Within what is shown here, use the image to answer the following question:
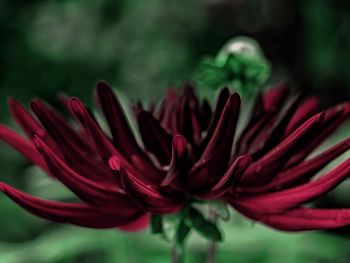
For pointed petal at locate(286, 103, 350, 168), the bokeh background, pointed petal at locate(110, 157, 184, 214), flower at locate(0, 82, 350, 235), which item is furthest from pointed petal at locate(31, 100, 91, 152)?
the bokeh background

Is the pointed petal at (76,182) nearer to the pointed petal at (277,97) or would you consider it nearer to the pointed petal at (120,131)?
the pointed petal at (120,131)

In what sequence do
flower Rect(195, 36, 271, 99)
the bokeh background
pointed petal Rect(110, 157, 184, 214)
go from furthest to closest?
the bokeh background, flower Rect(195, 36, 271, 99), pointed petal Rect(110, 157, 184, 214)

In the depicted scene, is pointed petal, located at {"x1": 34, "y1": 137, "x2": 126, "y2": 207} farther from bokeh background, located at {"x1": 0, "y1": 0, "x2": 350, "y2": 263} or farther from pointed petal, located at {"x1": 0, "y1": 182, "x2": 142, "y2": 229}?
bokeh background, located at {"x1": 0, "y1": 0, "x2": 350, "y2": 263}

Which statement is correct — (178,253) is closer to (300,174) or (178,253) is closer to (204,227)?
(204,227)

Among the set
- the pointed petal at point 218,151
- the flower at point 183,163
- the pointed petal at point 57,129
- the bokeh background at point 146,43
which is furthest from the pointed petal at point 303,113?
the bokeh background at point 146,43

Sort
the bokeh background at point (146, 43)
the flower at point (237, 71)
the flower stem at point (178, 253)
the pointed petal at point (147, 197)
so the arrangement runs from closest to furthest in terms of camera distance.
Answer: the pointed petal at point (147, 197) < the flower stem at point (178, 253) < the flower at point (237, 71) < the bokeh background at point (146, 43)

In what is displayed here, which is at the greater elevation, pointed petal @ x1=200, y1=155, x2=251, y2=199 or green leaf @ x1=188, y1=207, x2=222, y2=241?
pointed petal @ x1=200, y1=155, x2=251, y2=199

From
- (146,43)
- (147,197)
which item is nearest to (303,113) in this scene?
(147,197)
